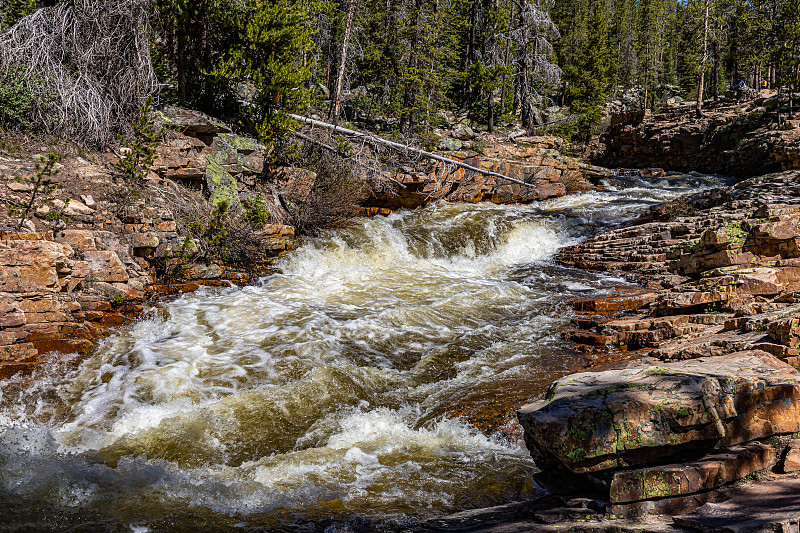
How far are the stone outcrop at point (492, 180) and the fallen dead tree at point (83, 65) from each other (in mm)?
7830

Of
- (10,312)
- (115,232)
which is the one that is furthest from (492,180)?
(10,312)

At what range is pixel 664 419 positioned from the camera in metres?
2.91

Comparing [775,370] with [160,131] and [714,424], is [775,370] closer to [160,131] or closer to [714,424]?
[714,424]

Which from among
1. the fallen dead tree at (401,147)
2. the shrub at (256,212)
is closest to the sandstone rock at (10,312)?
the shrub at (256,212)

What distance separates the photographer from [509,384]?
605cm

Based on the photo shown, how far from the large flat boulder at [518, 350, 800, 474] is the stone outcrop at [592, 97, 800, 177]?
26.2 m

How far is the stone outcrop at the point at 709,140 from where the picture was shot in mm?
24734

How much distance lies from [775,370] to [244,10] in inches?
548

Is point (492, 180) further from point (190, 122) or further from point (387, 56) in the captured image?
point (190, 122)

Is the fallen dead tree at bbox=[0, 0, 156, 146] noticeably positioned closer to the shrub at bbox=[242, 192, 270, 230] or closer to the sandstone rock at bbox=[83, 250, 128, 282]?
the shrub at bbox=[242, 192, 270, 230]

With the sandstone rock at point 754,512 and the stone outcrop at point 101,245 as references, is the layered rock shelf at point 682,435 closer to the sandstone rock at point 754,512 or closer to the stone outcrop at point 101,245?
the sandstone rock at point 754,512

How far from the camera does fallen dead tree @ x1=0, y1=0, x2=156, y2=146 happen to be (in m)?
9.83

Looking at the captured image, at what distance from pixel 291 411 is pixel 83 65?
9.85 metres

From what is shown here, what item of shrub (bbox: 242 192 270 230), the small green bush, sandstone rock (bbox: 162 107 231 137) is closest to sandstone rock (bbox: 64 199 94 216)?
the small green bush
